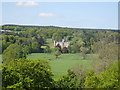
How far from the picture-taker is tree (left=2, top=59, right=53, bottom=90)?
511 centimetres

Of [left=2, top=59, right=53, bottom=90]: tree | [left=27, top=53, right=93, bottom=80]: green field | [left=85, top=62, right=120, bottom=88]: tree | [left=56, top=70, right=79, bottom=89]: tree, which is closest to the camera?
[left=85, top=62, right=120, bottom=88]: tree

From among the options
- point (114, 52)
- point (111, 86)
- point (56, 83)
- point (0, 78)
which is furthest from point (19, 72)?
point (114, 52)

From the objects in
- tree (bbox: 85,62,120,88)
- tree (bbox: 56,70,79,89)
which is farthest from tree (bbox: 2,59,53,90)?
tree (bbox: 85,62,120,88)

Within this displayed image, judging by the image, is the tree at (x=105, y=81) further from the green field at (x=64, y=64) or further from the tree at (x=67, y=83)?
the green field at (x=64, y=64)

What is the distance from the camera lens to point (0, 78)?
4.80 m

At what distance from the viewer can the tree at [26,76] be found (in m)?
5.11

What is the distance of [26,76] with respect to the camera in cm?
A: 531

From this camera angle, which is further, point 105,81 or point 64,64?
point 64,64

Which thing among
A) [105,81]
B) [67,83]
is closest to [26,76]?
[67,83]

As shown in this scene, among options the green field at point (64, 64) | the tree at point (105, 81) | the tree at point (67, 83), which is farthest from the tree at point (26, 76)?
the green field at point (64, 64)

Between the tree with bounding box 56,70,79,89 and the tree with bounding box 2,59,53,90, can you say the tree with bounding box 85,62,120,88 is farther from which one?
the tree with bounding box 2,59,53,90

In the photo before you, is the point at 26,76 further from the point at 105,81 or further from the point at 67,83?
the point at 105,81

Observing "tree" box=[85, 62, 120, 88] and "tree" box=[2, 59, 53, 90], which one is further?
"tree" box=[2, 59, 53, 90]

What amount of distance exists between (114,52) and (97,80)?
317 centimetres
